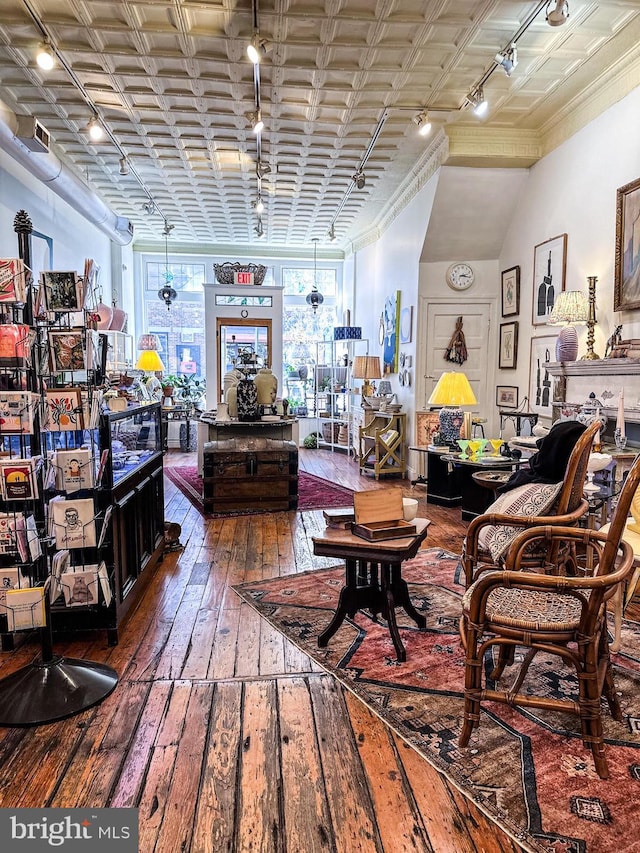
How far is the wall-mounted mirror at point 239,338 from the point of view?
9180 millimetres

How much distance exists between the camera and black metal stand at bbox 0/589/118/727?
2336mm

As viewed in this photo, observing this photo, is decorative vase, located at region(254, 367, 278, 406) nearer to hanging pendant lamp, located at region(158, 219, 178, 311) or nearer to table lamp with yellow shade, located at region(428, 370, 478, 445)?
table lamp with yellow shade, located at region(428, 370, 478, 445)

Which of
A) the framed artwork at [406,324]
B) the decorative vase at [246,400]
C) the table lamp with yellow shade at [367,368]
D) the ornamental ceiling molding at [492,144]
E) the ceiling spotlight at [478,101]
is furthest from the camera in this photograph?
the table lamp with yellow shade at [367,368]

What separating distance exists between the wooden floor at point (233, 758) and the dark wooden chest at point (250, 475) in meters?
2.65

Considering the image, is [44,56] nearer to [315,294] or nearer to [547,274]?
[547,274]

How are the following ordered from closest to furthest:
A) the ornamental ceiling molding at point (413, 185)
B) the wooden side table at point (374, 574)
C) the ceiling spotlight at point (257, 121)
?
the wooden side table at point (374, 574) → the ceiling spotlight at point (257, 121) → the ornamental ceiling molding at point (413, 185)

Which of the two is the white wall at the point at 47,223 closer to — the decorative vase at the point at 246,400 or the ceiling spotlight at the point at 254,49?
the decorative vase at the point at 246,400

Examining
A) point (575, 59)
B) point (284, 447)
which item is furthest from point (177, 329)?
point (575, 59)

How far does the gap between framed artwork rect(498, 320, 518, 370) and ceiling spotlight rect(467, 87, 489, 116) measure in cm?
261

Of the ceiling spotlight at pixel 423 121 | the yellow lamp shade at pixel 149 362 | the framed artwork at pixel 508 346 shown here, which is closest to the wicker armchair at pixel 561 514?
the ceiling spotlight at pixel 423 121

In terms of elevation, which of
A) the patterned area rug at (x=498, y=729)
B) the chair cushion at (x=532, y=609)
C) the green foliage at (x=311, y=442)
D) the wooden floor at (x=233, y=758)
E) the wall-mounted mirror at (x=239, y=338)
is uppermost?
the wall-mounted mirror at (x=239, y=338)

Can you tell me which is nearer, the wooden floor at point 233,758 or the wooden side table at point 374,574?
the wooden floor at point 233,758

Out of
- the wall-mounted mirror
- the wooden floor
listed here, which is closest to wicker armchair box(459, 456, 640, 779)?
the wooden floor

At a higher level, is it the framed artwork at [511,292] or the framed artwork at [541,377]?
the framed artwork at [511,292]
